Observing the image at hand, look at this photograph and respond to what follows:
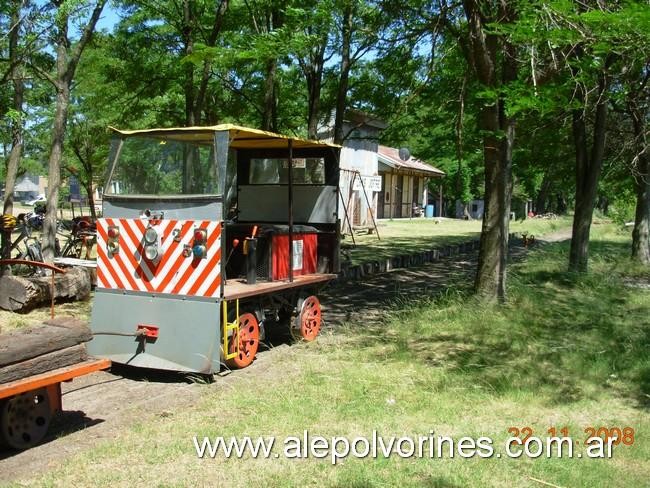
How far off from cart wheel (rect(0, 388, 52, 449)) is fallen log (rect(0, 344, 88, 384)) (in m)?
0.22

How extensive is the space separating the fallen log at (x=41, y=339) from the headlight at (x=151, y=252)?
1446 mm

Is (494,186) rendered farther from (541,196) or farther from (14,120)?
(541,196)

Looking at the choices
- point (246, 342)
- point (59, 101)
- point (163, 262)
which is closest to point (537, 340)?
point (246, 342)

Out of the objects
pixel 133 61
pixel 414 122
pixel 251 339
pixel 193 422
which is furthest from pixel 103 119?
pixel 193 422

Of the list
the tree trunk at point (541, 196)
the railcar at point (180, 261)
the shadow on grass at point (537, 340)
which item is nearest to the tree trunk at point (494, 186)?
the shadow on grass at point (537, 340)

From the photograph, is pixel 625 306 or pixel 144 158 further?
pixel 625 306

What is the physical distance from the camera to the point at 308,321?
8695 mm

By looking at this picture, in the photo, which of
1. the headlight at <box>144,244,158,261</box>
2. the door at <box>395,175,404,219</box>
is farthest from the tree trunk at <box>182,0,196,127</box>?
the door at <box>395,175,404,219</box>

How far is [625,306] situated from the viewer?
10.2m

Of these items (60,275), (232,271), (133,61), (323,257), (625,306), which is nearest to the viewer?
(232,271)

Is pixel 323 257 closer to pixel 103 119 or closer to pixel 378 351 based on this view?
pixel 378 351

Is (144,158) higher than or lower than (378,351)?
higher

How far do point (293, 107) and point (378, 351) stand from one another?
12.2 metres

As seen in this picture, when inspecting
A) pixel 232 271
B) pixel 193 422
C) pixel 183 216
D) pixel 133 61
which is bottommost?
pixel 193 422
